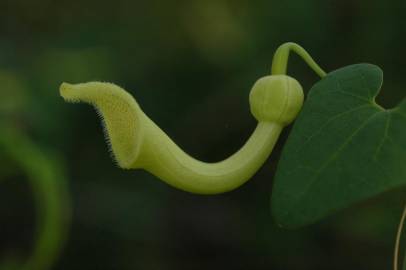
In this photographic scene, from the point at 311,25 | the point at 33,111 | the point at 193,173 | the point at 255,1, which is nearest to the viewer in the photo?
the point at 193,173

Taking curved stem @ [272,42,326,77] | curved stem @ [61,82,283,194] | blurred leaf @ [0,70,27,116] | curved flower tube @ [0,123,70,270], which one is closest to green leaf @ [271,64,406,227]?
curved stem @ [272,42,326,77]

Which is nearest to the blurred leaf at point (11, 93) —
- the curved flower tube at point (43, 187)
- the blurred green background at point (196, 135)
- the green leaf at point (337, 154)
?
the blurred green background at point (196, 135)

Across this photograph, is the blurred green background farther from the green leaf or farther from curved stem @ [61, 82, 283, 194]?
the green leaf

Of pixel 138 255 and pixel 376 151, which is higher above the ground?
pixel 376 151

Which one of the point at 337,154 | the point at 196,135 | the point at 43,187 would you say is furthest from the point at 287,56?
the point at 196,135

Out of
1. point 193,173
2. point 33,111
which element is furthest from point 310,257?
point 193,173

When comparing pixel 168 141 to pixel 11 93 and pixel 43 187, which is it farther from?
pixel 11 93

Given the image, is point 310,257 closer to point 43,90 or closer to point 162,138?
point 43,90
